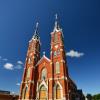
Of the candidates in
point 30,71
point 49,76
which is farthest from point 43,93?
point 30,71

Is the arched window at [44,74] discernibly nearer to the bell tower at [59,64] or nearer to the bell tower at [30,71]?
the bell tower at [30,71]

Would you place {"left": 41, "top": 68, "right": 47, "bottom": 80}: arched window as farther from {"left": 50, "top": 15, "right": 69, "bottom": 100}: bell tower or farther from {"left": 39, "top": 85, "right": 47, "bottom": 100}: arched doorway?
{"left": 50, "top": 15, "right": 69, "bottom": 100}: bell tower

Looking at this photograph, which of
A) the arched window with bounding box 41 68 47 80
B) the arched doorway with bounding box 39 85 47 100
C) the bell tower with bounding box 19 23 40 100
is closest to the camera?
the arched doorway with bounding box 39 85 47 100

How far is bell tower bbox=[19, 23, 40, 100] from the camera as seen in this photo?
30.9 meters

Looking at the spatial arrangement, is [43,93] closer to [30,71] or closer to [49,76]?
[49,76]

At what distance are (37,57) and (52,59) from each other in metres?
7.75

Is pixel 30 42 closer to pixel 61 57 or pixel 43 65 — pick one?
pixel 43 65

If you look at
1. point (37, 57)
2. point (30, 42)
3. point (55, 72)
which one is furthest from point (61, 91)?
point (30, 42)

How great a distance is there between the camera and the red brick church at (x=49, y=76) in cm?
2775

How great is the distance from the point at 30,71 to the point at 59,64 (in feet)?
31.0

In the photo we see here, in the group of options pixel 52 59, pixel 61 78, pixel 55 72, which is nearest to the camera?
pixel 61 78

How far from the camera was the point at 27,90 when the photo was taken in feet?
103

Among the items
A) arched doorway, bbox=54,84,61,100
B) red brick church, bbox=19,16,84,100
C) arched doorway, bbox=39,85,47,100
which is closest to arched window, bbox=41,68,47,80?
red brick church, bbox=19,16,84,100

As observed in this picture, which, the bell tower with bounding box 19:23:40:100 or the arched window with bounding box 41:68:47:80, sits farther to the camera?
the arched window with bounding box 41:68:47:80
